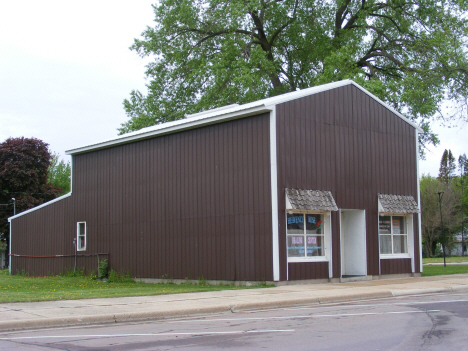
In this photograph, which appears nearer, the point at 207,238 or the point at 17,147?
the point at 207,238

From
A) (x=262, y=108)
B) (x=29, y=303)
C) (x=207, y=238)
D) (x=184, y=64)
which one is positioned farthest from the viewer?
(x=184, y=64)

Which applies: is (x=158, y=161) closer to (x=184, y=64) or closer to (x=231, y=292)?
(x=231, y=292)

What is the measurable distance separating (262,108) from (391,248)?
875cm

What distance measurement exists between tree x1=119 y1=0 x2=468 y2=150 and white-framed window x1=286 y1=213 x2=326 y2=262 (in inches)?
473

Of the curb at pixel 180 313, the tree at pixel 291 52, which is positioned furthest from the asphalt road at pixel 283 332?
the tree at pixel 291 52

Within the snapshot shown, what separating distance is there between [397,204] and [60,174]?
2404 inches

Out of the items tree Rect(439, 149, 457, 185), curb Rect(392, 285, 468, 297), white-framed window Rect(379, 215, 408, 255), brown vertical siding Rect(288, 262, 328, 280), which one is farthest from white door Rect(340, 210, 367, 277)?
tree Rect(439, 149, 457, 185)

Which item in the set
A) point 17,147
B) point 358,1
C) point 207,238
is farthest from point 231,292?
point 17,147

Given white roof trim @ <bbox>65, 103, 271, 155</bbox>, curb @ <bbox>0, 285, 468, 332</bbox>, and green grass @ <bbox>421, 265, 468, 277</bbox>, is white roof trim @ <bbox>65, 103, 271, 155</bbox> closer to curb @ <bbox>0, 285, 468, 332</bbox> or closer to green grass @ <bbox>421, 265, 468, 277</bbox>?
curb @ <bbox>0, 285, 468, 332</bbox>

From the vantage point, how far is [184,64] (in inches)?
1443

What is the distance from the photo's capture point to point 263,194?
19.7m

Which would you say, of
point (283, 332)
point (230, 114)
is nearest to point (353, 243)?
point (230, 114)

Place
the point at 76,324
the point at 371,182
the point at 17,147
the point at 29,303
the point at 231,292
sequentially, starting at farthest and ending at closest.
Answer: the point at 17,147, the point at 371,182, the point at 231,292, the point at 29,303, the point at 76,324

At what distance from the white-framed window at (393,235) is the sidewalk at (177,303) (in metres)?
4.53
